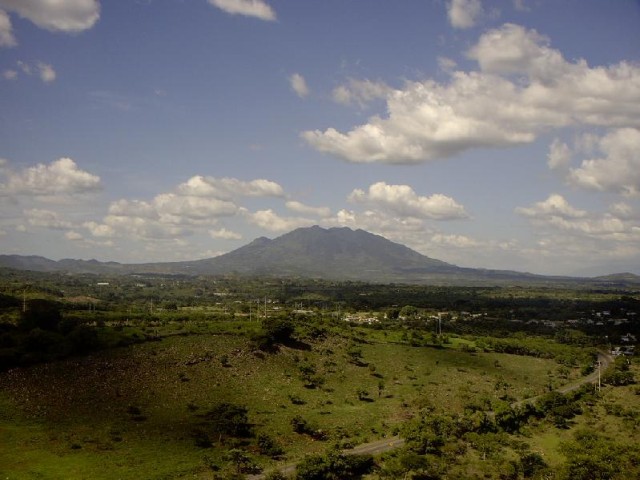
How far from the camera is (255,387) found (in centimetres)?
7294

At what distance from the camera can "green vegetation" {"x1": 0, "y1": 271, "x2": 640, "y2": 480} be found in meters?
46.9

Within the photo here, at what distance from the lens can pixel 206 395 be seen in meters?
67.6

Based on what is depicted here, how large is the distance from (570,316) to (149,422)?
16528 cm

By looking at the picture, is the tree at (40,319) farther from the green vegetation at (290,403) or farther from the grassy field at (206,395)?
the grassy field at (206,395)

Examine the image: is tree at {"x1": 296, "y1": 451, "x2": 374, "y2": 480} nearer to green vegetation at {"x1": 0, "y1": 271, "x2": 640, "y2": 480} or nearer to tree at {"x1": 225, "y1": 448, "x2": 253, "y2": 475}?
green vegetation at {"x1": 0, "y1": 271, "x2": 640, "y2": 480}

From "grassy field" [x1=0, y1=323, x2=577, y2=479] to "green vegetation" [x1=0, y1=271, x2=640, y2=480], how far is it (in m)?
0.27

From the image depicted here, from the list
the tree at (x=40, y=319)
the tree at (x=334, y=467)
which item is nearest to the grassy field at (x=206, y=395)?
the tree at (x=334, y=467)

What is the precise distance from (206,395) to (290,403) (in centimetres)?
1188

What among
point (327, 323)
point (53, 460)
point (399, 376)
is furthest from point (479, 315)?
point (53, 460)

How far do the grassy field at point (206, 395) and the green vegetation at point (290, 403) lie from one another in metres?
0.27

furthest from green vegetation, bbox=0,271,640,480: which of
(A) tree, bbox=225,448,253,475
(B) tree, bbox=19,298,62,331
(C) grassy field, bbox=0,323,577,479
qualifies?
(B) tree, bbox=19,298,62,331

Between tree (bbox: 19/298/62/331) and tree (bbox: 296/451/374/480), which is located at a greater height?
tree (bbox: 19/298/62/331)

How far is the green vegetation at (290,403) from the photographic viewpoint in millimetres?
46875

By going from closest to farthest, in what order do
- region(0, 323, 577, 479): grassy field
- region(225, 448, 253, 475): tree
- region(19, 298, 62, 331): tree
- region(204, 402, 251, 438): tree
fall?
region(225, 448, 253, 475): tree, region(0, 323, 577, 479): grassy field, region(204, 402, 251, 438): tree, region(19, 298, 62, 331): tree
